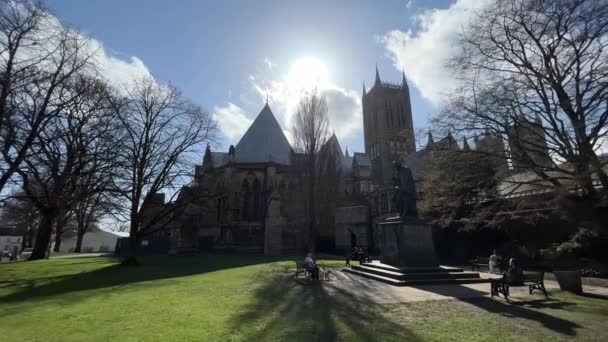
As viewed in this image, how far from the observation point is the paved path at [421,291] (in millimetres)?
8578

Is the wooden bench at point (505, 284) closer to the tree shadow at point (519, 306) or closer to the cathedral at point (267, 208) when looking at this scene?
the tree shadow at point (519, 306)

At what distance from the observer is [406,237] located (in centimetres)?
1227

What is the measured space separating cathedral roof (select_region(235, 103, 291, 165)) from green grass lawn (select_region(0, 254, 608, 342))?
2675cm

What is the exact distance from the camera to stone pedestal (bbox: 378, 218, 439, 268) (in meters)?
12.1

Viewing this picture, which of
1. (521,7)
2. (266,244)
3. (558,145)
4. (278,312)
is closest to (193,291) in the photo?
(278,312)

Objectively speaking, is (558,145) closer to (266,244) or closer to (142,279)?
(142,279)

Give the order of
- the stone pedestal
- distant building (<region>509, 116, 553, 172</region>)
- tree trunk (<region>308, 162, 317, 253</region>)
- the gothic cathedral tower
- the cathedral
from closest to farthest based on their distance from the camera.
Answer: distant building (<region>509, 116, 553, 172</region>)
the stone pedestal
tree trunk (<region>308, 162, 317, 253</region>)
the cathedral
the gothic cathedral tower

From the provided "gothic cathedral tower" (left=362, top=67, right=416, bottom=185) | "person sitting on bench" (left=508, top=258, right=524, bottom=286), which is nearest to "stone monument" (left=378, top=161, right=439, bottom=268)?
"person sitting on bench" (left=508, top=258, right=524, bottom=286)

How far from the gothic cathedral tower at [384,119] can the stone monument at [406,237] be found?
4369cm

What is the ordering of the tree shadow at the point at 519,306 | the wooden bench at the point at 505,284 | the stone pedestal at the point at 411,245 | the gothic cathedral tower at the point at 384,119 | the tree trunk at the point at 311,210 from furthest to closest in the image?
the gothic cathedral tower at the point at 384,119
the tree trunk at the point at 311,210
the stone pedestal at the point at 411,245
the wooden bench at the point at 505,284
the tree shadow at the point at 519,306

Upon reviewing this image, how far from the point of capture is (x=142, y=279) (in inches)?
504

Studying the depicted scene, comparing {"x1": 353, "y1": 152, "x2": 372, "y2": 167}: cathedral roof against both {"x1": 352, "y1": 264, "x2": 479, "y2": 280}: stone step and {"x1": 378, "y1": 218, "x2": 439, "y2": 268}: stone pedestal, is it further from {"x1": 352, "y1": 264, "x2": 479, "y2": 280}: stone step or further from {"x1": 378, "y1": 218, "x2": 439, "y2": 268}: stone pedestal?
{"x1": 352, "y1": 264, "x2": 479, "y2": 280}: stone step

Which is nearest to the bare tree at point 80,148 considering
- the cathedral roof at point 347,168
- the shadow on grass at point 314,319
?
the shadow on grass at point 314,319

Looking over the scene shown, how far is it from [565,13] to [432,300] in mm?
10472
